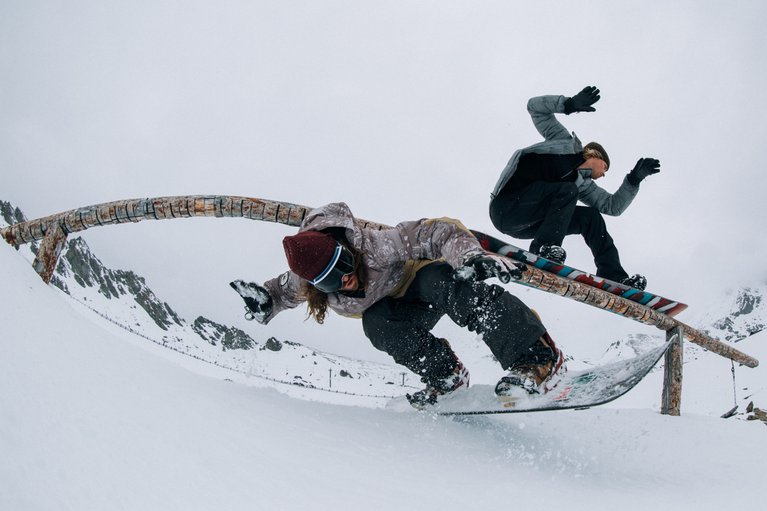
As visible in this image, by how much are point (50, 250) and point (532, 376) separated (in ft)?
15.2

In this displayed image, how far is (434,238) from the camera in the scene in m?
2.54

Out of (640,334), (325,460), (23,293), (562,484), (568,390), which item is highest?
(640,334)

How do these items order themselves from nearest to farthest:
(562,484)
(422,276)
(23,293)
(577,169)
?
(562,484)
(23,293)
(422,276)
(577,169)

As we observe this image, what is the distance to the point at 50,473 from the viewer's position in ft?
A: 3.30

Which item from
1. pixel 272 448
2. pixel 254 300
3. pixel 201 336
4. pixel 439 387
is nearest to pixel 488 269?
pixel 439 387

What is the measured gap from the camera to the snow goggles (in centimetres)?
241

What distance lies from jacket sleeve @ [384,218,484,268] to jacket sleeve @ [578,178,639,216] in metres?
2.11

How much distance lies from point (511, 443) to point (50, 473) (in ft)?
7.51

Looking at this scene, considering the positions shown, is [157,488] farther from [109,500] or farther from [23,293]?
[23,293]

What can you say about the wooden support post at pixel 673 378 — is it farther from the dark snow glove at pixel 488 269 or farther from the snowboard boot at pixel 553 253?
the dark snow glove at pixel 488 269

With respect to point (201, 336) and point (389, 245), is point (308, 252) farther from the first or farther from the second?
point (201, 336)

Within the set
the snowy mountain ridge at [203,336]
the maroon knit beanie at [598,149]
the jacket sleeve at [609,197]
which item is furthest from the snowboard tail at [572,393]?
the snowy mountain ridge at [203,336]

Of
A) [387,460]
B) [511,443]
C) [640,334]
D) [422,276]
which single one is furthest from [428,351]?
[640,334]

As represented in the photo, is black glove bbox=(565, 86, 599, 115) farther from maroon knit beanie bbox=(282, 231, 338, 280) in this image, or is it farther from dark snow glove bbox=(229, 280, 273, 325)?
dark snow glove bbox=(229, 280, 273, 325)
